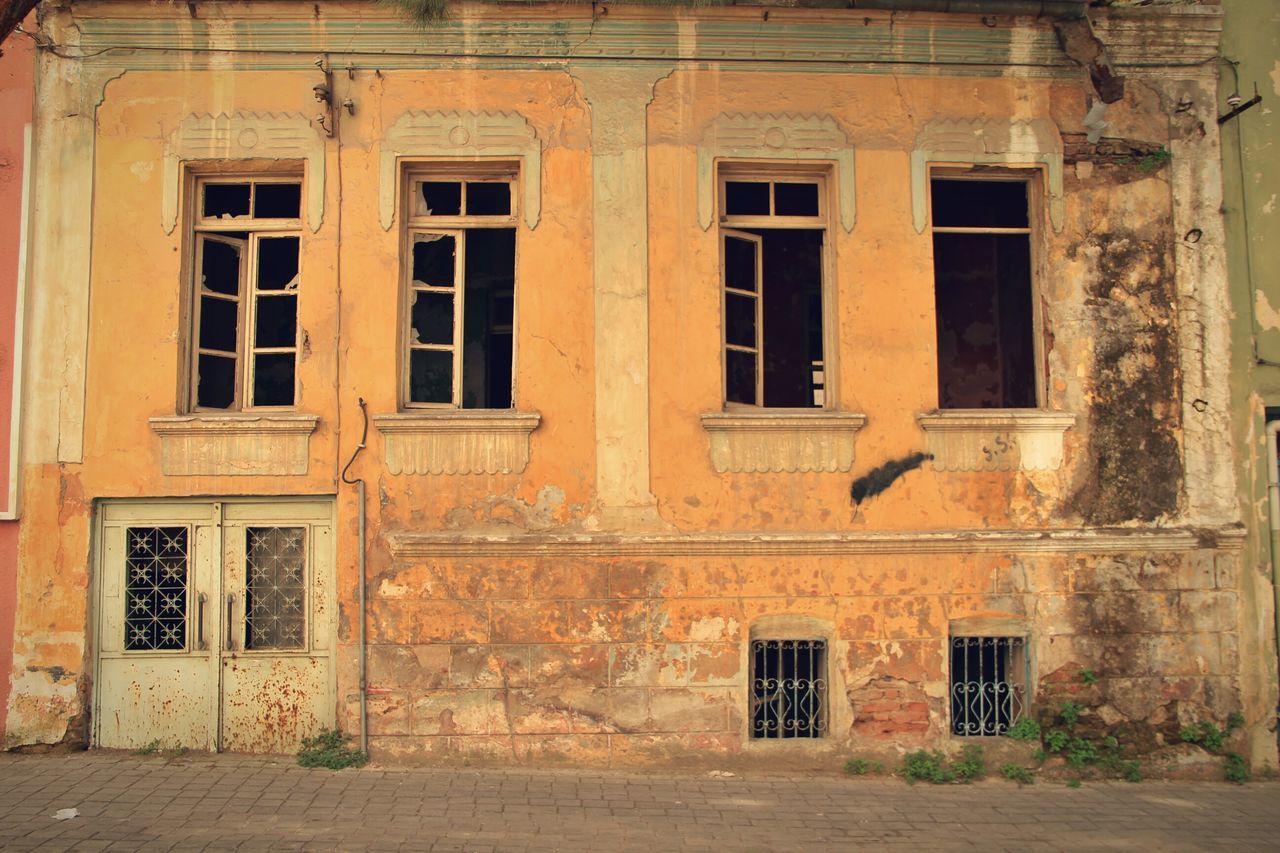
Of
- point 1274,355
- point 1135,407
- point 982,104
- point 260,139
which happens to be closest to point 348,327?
point 260,139

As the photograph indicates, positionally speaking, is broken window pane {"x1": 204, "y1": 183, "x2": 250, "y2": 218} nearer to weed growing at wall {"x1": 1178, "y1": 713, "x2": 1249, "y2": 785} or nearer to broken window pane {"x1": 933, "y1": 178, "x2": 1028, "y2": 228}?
broken window pane {"x1": 933, "y1": 178, "x2": 1028, "y2": 228}

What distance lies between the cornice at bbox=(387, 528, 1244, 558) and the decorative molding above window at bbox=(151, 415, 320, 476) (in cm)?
105

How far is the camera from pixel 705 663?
25.2 feet

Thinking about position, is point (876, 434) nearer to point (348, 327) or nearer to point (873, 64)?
point (873, 64)

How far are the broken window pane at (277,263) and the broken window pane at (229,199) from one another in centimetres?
34

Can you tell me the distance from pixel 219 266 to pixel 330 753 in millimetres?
Result: 3911

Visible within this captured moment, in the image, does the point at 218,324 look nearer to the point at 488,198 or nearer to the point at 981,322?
the point at 488,198

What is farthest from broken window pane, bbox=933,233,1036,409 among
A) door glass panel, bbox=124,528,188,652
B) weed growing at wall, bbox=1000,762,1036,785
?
door glass panel, bbox=124,528,188,652

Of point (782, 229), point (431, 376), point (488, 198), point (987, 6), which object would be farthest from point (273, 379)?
point (987, 6)

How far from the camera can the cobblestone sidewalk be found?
6.13 meters

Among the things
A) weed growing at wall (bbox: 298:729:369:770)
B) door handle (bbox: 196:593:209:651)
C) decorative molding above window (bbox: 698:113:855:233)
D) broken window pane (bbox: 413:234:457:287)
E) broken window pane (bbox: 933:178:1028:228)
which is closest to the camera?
weed growing at wall (bbox: 298:729:369:770)

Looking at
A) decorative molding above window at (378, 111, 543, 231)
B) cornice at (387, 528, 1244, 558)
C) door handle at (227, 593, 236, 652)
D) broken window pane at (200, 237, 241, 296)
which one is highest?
decorative molding above window at (378, 111, 543, 231)

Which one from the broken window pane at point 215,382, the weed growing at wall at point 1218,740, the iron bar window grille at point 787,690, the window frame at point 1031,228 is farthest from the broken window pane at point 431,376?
the weed growing at wall at point 1218,740

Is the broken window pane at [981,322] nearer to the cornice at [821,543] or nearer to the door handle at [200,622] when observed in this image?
the cornice at [821,543]
